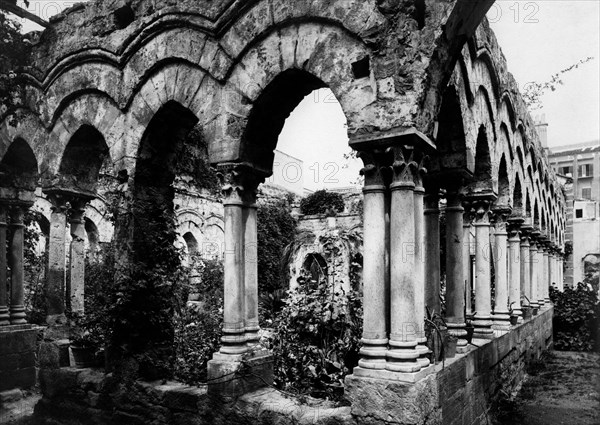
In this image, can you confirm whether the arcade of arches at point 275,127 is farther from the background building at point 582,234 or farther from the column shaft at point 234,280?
the background building at point 582,234

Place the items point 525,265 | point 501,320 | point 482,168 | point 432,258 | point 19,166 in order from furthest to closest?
point 525,265
point 501,320
point 19,166
point 482,168
point 432,258

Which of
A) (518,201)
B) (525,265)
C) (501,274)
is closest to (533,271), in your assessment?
(525,265)

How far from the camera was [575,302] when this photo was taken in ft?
49.4

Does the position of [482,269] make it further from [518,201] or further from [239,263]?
[239,263]

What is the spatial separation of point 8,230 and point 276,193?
1314 centimetres

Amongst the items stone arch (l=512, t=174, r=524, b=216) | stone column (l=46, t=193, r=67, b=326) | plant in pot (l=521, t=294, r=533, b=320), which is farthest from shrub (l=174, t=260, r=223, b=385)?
plant in pot (l=521, t=294, r=533, b=320)

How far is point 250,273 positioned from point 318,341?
1.31m

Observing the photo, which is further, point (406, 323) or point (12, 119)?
point (12, 119)

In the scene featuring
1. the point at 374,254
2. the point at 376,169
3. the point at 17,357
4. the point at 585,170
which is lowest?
the point at 17,357

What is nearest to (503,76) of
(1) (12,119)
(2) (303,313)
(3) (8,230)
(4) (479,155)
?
(4) (479,155)

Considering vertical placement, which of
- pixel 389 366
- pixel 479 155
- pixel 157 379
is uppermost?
pixel 479 155

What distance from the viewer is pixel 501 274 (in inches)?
352

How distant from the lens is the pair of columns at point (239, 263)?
209 inches

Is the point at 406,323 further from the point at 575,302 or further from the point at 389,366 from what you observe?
the point at 575,302
